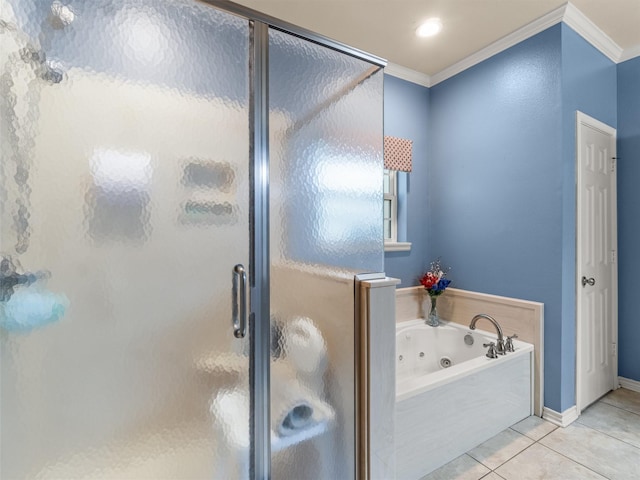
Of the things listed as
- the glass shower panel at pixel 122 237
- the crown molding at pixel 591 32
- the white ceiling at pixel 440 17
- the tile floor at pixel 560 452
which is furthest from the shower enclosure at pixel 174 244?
the crown molding at pixel 591 32

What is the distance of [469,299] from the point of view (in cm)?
279

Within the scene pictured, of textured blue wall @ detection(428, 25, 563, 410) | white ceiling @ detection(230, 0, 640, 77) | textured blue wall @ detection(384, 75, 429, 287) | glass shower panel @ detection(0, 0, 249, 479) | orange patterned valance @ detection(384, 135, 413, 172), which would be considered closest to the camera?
glass shower panel @ detection(0, 0, 249, 479)

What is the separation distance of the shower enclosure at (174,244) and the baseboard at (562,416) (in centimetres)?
167

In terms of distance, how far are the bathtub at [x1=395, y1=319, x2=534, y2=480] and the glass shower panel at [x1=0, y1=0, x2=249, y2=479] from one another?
0.95 metres

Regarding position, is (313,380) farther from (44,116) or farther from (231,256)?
(44,116)

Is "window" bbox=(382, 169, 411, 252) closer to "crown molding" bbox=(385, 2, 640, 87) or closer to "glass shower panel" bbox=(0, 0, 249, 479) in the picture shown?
"crown molding" bbox=(385, 2, 640, 87)

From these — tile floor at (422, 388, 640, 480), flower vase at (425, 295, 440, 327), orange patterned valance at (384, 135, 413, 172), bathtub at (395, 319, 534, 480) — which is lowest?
tile floor at (422, 388, 640, 480)

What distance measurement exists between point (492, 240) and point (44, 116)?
283 centimetres

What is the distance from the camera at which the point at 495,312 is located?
259 cm

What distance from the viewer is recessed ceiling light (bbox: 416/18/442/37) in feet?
7.54

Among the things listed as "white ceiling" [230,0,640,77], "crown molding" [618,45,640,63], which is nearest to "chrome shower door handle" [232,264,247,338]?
"white ceiling" [230,0,640,77]

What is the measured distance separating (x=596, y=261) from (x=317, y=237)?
2441 millimetres

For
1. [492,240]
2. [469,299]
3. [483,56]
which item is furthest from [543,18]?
[469,299]

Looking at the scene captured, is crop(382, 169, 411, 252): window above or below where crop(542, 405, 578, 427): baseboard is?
above
